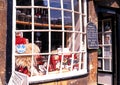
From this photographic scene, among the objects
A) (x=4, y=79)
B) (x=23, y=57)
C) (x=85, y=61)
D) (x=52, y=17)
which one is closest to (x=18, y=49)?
(x=23, y=57)

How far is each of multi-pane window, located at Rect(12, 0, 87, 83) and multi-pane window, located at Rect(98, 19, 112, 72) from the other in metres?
1.78

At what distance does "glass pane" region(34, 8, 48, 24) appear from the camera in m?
5.66

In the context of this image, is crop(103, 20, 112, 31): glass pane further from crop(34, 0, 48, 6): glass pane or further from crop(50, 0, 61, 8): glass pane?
crop(34, 0, 48, 6): glass pane

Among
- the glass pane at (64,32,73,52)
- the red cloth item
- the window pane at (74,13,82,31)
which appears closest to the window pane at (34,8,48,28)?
the red cloth item

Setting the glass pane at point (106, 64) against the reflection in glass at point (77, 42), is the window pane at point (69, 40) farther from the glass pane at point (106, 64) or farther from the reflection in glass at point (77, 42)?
the glass pane at point (106, 64)

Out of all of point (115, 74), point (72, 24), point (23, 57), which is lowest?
point (115, 74)

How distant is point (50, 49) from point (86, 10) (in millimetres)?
1432

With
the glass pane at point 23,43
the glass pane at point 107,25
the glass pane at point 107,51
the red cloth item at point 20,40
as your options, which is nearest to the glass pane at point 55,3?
the glass pane at point 23,43

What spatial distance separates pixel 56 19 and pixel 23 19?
719mm

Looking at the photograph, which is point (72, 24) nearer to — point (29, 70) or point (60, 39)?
point (60, 39)

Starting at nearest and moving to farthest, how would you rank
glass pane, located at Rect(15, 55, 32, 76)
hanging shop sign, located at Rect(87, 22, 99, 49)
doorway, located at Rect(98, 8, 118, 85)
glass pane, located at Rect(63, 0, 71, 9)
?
glass pane, located at Rect(15, 55, 32, 76)
glass pane, located at Rect(63, 0, 71, 9)
hanging shop sign, located at Rect(87, 22, 99, 49)
doorway, located at Rect(98, 8, 118, 85)

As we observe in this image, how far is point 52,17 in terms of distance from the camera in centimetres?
585

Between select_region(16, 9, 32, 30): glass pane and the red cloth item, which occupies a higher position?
select_region(16, 9, 32, 30): glass pane

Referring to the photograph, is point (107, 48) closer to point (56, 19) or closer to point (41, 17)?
point (56, 19)
